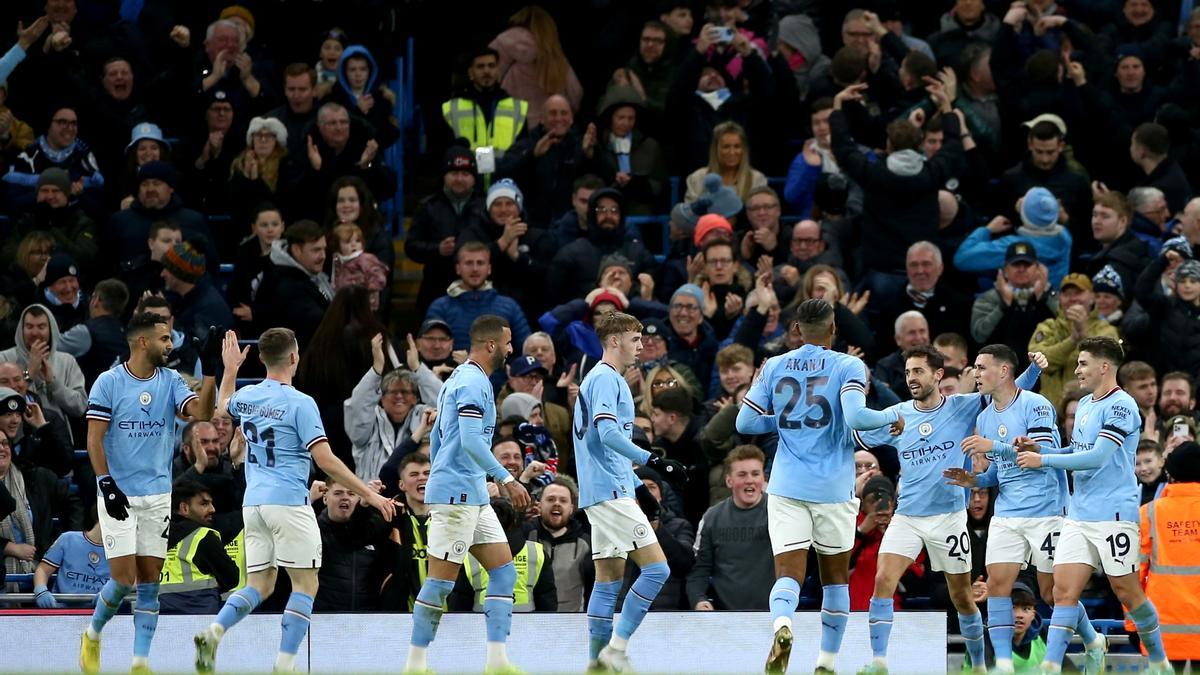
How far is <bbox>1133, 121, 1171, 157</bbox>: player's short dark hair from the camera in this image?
19906 millimetres

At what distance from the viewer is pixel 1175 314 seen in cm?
1770

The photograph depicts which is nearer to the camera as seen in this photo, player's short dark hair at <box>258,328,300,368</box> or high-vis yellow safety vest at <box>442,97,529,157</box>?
player's short dark hair at <box>258,328,300,368</box>

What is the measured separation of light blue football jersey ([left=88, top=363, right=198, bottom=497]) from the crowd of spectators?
1.20 meters

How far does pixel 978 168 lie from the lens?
20.0m

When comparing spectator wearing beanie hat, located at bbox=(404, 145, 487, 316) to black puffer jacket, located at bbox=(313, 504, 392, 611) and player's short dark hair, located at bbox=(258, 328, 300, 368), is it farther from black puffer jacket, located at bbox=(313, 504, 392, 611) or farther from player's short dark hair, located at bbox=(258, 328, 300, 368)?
player's short dark hair, located at bbox=(258, 328, 300, 368)

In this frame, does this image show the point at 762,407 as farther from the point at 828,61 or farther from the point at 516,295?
the point at 828,61

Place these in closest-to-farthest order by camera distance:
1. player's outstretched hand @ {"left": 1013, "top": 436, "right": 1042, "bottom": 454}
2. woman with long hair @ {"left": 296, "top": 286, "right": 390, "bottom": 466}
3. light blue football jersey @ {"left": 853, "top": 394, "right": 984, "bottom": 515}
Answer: player's outstretched hand @ {"left": 1013, "top": 436, "right": 1042, "bottom": 454} < light blue football jersey @ {"left": 853, "top": 394, "right": 984, "bottom": 515} < woman with long hair @ {"left": 296, "top": 286, "right": 390, "bottom": 466}

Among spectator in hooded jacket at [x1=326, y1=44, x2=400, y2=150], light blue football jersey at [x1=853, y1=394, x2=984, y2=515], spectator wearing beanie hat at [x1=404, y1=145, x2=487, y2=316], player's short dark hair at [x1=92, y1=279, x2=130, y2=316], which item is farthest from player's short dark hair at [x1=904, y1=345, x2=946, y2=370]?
spectator in hooded jacket at [x1=326, y1=44, x2=400, y2=150]

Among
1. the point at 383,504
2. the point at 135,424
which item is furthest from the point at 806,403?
the point at 135,424

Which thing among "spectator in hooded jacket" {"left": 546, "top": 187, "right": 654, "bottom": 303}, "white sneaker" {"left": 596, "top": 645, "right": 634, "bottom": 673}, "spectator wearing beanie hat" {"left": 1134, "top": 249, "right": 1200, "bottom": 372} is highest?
"spectator in hooded jacket" {"left": 546, "top": 187, "right": 654, "bottom": 303}

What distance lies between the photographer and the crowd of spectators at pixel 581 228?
1602cm

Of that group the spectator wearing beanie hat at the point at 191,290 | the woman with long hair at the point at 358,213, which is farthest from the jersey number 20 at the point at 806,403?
the woman with long hair at the point at 358,213

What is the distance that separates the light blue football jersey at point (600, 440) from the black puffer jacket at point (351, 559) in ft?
6.74

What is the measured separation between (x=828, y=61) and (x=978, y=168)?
2.43 meters
